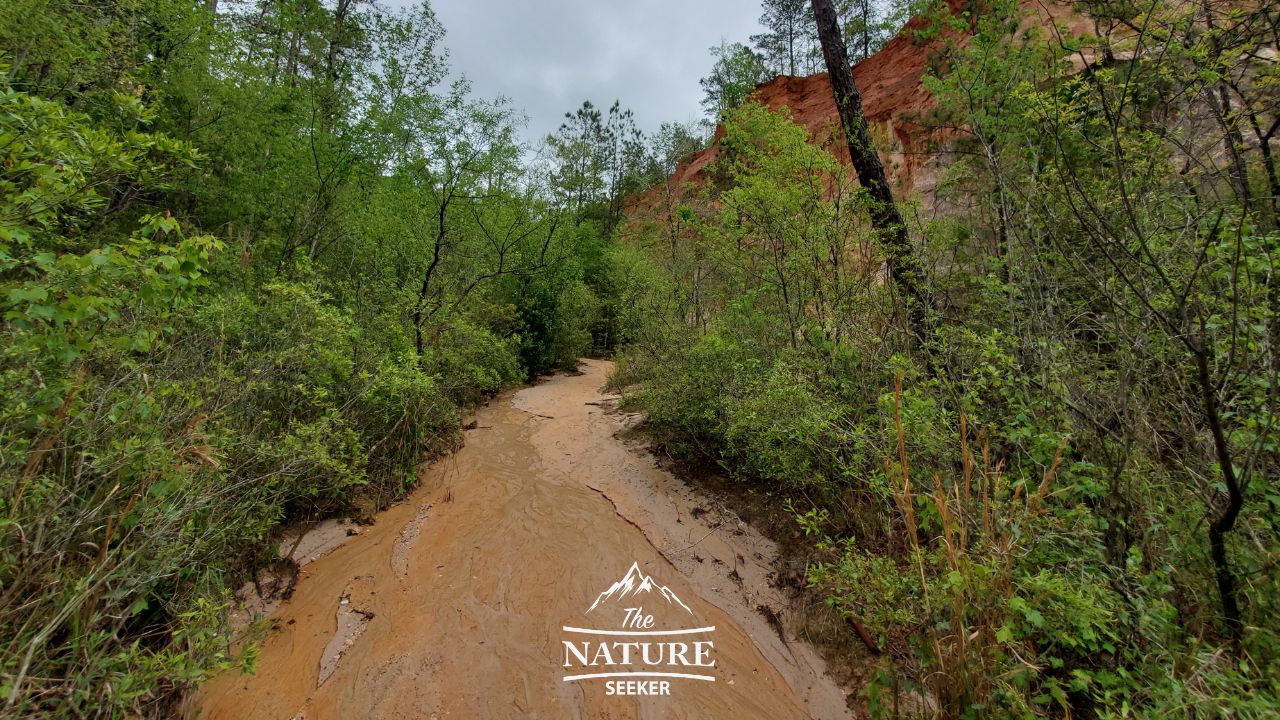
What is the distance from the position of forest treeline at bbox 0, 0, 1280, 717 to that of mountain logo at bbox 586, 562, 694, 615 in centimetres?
116

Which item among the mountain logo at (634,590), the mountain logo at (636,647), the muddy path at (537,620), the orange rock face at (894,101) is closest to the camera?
the muddy path at (537,620)

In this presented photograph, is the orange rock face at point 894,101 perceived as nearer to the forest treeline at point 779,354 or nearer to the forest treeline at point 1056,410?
the forest treeline at point 779,354

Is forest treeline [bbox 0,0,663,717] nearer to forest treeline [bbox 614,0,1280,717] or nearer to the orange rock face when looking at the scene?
forest treeline [bbox 614,0,1280,717]

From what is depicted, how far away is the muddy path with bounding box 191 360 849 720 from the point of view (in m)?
2.51

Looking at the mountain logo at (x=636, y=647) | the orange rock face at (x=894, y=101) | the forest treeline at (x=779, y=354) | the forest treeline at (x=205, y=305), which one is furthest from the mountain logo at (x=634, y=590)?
the orange rock face at (x=894, y=101)

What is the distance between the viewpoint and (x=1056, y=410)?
2.39 metres

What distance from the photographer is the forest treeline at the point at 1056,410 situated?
1.57 meters

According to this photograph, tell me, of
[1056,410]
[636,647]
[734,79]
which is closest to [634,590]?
[636,647]

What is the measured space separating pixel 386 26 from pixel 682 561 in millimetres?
9413

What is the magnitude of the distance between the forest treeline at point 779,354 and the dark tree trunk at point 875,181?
0.47 ft

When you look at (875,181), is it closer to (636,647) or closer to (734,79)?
(636,647)

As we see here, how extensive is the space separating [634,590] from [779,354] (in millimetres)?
2705

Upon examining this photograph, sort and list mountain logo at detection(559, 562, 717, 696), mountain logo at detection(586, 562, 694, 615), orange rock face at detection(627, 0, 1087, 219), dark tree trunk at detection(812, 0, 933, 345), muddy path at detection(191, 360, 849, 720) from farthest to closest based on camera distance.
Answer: orange rock face at detection(627, 0, 1087, 219), dark tree trunk at detection(812, 0, 933, 345), mountain logo at detection(586, 562, 694, 615), mountain logo at detection(559, 562, 717, 696), muddy path at detection(191, 360, 849, 720)

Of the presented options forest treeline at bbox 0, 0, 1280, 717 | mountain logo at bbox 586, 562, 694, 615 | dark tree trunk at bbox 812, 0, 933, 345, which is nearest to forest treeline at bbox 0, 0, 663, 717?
forest treeline at bbox 0, 0, 1280, 717
